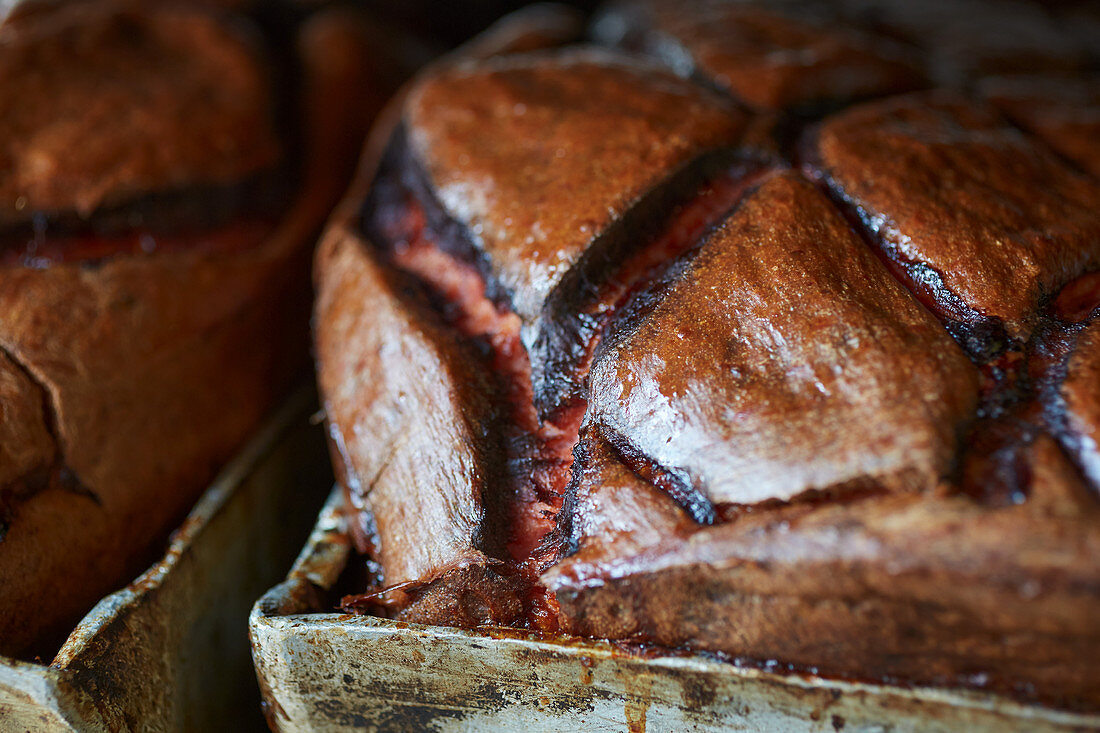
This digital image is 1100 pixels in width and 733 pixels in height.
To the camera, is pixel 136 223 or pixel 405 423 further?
pixel 136 223

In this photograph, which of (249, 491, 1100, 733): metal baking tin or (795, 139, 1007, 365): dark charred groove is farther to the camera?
(795, 139, 1007, 365): dark charred groove

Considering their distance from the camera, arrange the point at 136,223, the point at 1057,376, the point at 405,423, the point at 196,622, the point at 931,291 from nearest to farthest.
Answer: the point at 1057,376
the point at 931,291
the point at 405,423
the point at 196,622
the point at 136,223

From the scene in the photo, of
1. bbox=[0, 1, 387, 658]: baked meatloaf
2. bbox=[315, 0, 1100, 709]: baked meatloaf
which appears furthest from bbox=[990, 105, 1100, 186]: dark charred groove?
bbox=[0, 1, 387, 658]: baked meatloaf

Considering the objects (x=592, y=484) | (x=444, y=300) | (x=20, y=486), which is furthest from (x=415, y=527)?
(x=20, y=486)

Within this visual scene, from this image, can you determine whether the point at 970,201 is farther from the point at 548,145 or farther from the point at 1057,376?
the point at 548,145

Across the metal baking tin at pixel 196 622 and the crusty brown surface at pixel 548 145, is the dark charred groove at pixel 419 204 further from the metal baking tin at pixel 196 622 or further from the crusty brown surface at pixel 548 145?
the metal baking tin at pixel 196 622

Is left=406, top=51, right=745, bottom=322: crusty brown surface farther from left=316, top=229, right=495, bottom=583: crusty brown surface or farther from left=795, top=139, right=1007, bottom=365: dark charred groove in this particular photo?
left=795, top=139, right=1007, bottom=365: dark charred groove

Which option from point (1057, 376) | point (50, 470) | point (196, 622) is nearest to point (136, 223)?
point (50, 470)

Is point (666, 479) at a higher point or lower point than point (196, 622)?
higher
